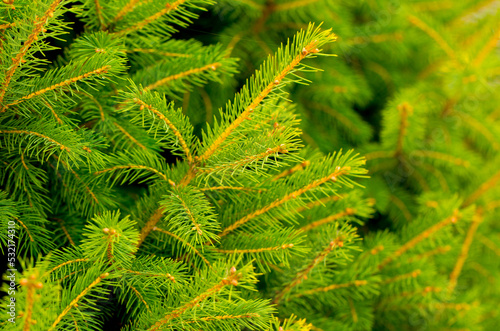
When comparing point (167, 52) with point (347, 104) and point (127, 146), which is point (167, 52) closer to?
point (127, 146)

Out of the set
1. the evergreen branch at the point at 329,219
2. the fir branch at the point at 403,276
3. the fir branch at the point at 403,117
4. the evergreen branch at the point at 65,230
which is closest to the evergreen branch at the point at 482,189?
the fir branch at the point at 403,117

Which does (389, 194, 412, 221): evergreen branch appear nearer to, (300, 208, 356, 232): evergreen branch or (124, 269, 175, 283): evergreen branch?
(300, 208, 356, 232): evergreen branch

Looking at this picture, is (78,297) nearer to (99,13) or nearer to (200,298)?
(200,298)

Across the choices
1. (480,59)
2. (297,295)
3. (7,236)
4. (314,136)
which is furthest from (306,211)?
(480,59)

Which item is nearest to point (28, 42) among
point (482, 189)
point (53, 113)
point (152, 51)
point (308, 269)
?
point (53, 113)

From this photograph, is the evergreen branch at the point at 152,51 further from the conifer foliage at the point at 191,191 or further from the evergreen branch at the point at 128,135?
the evergreen branch at the point at 128,135

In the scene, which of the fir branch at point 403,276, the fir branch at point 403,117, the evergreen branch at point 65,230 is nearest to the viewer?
the evergreen branch at point 65,230

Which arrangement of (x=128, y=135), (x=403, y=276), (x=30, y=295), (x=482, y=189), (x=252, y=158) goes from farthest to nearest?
(x=482, y=189) → (x=403, y=276) → (x=128, y=135) → (x=252, y=158) → (x=30, y=295)
